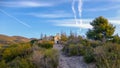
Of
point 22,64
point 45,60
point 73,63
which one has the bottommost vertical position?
point 73,63

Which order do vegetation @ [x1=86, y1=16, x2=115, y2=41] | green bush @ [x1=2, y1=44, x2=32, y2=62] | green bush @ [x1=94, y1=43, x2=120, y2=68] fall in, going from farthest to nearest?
vegetation @ [x1=86, y1=16, x2=115, y2=41] → green bush @ [x1=2, y1=44, x2=32, y2=62] → green bush @ [x1=94, y1=43, x2=120, y2=68]

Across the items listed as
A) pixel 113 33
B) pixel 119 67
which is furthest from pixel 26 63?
pixel 113 33

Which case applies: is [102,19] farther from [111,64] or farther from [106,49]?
[111,64]

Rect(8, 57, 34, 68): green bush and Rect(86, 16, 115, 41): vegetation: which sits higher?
Rect(86, 16, 115, 41): vegetation

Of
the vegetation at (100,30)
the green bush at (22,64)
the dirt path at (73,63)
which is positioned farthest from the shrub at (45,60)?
the vegetation at (100,30)

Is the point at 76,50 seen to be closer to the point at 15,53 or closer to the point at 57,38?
the point at 15,53

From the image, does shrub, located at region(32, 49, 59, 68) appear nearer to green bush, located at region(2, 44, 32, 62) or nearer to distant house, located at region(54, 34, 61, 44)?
green bush, located at region(2, 44, 32, 62)

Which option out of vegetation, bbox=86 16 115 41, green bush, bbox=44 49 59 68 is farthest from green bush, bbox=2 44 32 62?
vegetation, bbox=86 16 115 41

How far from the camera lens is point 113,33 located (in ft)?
163

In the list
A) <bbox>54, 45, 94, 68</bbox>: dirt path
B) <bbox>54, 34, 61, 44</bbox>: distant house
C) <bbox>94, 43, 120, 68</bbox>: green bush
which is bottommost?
<bbox>54, 45, 94, 68</bbox>: dirt path

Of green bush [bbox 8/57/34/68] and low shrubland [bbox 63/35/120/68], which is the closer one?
low shrubland [bbox 63/35/120/68]

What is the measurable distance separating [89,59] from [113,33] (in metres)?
30.8

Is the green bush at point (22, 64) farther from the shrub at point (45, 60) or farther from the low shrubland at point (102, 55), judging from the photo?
the low shrubland at point (102, 55)

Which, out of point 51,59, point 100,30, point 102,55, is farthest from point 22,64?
point 100,30
